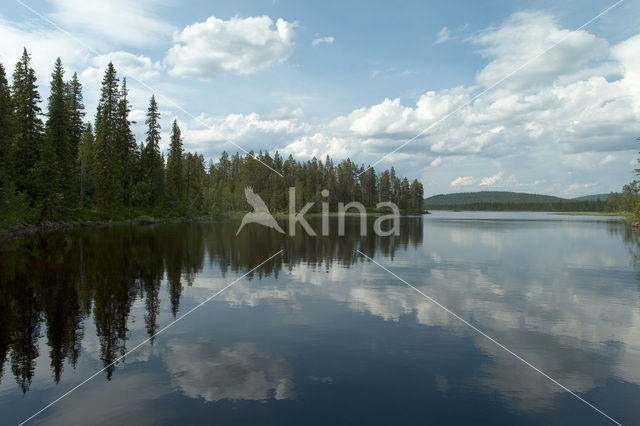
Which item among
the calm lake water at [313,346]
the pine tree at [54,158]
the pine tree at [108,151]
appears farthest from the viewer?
the pine tree at [108,151]

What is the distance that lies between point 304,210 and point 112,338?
12577 centimetres

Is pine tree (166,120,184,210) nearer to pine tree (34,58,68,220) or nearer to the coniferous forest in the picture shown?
the coniferous forest

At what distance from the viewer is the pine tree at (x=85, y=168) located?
218 feet

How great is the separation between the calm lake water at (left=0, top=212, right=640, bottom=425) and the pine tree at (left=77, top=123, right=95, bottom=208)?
47.7 metres

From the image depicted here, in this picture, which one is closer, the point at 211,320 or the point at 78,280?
the point at 211,320

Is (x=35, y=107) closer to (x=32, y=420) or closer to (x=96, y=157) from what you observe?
(x=96, y=157)

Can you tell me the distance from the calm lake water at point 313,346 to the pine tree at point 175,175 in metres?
64.2

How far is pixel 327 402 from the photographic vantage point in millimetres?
8586

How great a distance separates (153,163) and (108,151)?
47.1 feet

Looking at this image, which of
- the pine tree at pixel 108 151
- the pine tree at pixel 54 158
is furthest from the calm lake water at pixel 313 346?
the pine tree at pixel 108 151

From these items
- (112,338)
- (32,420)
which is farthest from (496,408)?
(112,338)

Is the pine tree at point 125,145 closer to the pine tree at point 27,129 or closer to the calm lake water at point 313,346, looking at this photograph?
the pine tree at point 27,129

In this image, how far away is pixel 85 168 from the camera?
2657 inches

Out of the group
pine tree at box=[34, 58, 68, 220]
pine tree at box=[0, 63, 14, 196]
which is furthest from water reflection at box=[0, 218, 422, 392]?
pine tree at box=[34, 58, 68, 220]
